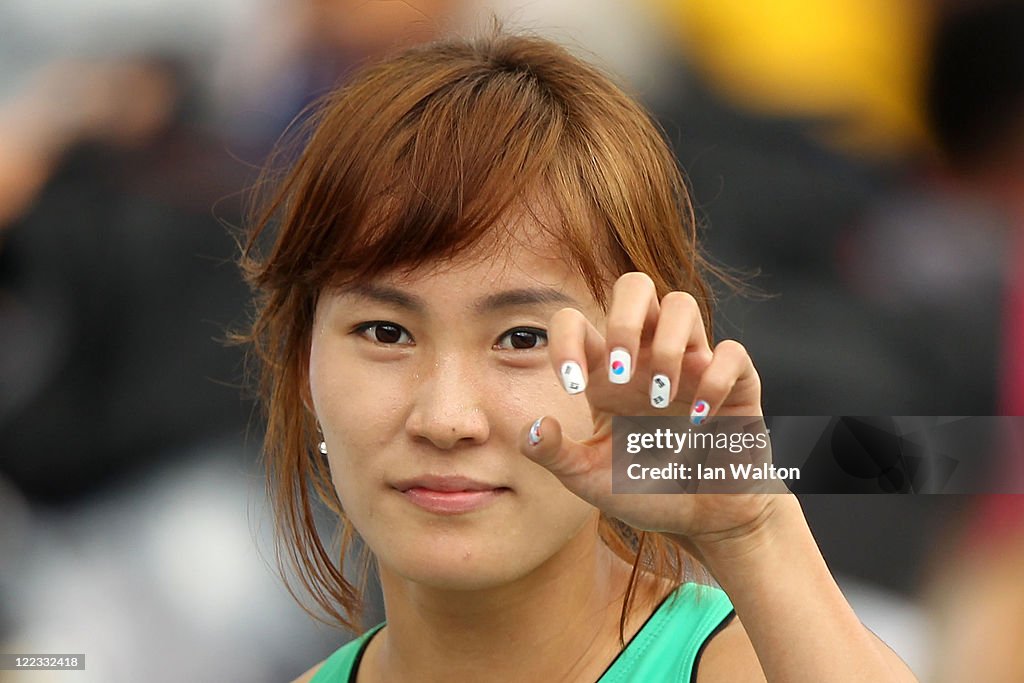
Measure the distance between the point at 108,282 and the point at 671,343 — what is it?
178 centimetres

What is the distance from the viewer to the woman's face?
1080 mm

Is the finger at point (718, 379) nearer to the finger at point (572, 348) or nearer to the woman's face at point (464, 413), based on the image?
the finger at point (572, 348)

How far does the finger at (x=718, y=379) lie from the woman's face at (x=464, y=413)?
30cm

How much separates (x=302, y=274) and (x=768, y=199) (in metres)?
1.29

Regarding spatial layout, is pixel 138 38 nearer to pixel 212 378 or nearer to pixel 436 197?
pixel 212 378

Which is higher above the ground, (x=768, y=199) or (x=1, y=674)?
(x=768, y=199)

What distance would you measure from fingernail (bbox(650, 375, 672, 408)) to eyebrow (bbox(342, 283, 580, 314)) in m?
0.30

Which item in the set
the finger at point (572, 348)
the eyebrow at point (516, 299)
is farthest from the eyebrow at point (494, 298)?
the finger at point (572, 348)

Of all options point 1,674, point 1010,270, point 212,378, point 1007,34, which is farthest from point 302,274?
point 1007,34

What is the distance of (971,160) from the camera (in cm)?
233

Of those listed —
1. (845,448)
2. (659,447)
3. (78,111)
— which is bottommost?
(659,447)

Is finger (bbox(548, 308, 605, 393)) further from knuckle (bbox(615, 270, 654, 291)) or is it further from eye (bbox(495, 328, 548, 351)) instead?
eye (bbox(495, 328, 548, 351))

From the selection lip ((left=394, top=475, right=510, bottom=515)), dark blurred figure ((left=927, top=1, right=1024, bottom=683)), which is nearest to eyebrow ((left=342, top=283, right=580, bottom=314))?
lip ((left=394, top=475, right=510, bottom=515))

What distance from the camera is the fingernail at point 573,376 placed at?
78 cm
